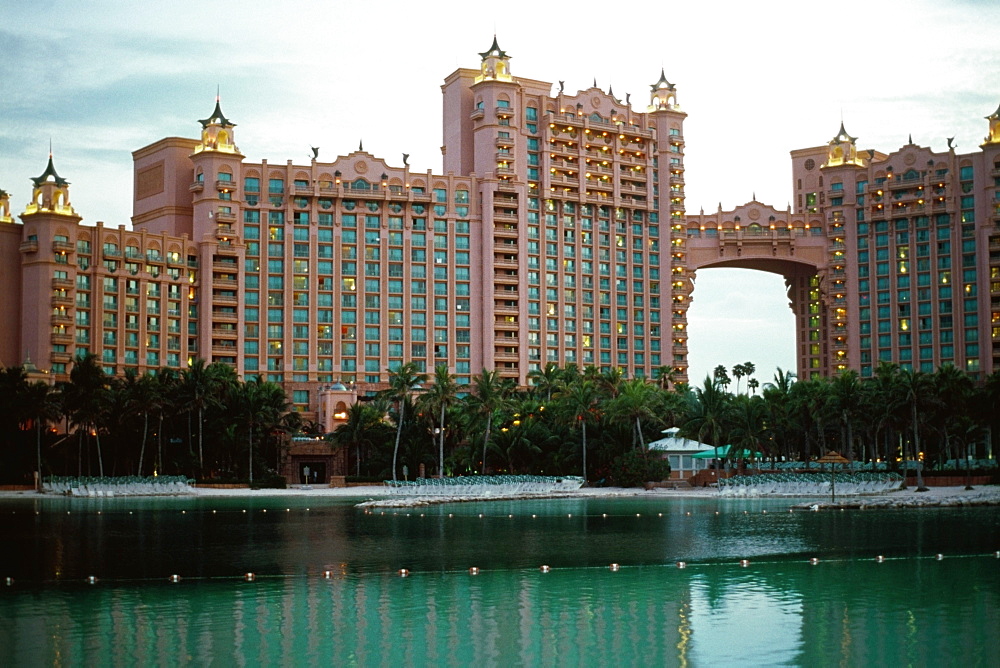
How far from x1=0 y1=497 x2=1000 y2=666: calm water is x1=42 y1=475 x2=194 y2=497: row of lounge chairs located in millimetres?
32344

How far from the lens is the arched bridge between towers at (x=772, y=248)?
153 meters

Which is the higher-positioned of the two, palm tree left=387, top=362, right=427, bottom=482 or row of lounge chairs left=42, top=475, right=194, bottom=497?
palm tree left=387, top=362, right=427, bottom=482

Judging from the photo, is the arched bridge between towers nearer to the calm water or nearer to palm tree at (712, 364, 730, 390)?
palm tree at (712, 364, 730, 390)

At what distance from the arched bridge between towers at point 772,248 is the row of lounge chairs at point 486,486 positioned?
70992mm

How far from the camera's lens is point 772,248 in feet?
503

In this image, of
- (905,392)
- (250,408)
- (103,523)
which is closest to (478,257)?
(250,408)

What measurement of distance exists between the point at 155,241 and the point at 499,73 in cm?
4370

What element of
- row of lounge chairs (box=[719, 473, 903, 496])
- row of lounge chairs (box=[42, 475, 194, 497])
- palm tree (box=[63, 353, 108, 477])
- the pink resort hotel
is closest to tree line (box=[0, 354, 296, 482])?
palm tree (box=[63, 353, 108, 477])

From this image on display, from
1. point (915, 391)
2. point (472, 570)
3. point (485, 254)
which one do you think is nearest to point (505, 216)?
point (485, 254)

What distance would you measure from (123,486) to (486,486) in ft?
84.8

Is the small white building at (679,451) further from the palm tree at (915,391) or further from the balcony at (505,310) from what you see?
the balcony at (505,310)

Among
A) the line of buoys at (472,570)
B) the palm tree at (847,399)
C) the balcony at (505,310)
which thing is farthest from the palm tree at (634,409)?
the line of buoys at (472,570)

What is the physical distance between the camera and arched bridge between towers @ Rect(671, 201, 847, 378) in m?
153

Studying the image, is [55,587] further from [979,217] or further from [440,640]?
[979,217]
